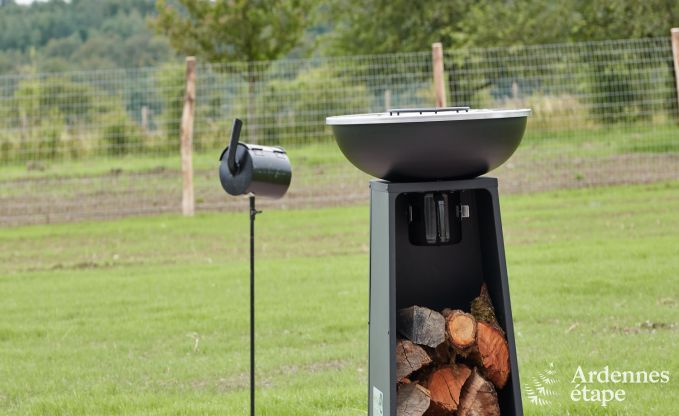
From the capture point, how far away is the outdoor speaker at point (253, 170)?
3885 mm

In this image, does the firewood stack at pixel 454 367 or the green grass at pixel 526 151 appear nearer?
the firewood stack at pixel 454 367

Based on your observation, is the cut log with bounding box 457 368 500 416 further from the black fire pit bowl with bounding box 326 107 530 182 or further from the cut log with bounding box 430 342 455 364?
the black fire pit bowl with bounding box 326 107 530 182

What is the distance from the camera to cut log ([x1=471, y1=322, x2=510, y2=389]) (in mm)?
3662

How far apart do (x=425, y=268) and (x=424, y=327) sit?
0.80ft

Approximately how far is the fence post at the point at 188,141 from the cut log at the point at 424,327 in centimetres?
854

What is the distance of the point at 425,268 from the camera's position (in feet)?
12.6

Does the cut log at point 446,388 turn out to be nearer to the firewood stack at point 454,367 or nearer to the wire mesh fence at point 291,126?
the firewood stack at point 454,367

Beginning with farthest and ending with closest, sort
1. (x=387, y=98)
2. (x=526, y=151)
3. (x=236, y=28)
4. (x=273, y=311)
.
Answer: (x=236, y=28) → (x=526, y=151) → (x=387, y=98) → (x=273, y=311)

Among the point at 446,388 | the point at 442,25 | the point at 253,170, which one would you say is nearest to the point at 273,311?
the point at 253,170

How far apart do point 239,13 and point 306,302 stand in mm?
14827

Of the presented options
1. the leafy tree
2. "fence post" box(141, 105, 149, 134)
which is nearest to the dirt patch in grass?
"fence post" box(141, 105, 149, 134)

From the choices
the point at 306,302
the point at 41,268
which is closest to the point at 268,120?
the point at 41,268

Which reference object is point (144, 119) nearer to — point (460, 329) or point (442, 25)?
point (460, 329)

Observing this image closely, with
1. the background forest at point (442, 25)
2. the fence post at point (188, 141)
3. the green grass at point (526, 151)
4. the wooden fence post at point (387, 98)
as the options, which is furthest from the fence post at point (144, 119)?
the background forest at point (442, 25)
